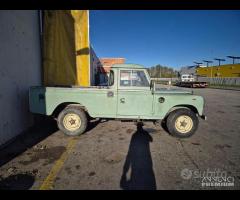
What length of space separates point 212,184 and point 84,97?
396 cm

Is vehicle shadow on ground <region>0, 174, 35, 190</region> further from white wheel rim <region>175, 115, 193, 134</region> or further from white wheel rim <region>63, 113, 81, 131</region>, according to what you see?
white wheel rim <region>175, 115, 193, 134</region>

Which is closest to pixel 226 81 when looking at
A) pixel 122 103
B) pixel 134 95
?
pixel 134 95

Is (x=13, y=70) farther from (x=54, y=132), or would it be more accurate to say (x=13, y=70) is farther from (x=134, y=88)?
(x=134, y=88)

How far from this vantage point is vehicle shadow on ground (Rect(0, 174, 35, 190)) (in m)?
2.90

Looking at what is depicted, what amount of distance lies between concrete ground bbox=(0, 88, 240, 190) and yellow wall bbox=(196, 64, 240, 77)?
46.5 meters

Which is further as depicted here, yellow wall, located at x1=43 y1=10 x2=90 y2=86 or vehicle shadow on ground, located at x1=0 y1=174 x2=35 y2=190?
yellow wall, located at x1=43 y1=10 x2=90 y2=86

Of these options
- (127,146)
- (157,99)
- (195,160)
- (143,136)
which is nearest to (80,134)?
(127,146)

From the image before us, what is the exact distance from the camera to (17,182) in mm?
3047

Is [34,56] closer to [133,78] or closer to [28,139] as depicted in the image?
[28,139]

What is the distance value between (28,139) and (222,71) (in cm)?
5546

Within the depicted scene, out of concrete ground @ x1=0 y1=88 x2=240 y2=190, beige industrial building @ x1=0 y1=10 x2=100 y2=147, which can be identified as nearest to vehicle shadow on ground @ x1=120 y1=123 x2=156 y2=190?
concrete ground @ x1=0 y1=88 x2=240 y2=190

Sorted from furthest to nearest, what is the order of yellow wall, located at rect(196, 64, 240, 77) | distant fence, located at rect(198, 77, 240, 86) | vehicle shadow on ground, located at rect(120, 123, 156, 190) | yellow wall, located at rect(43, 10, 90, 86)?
yellow wall, located at rect(196, 64, 240, 77), distant fence, located at rect(198, 77, 240, 86), yellow wall, located at rect(43, 10, 90, 86), vehicle shadow on ground, located at rect(120, 123, 156, 190)

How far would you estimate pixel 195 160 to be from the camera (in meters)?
4.01

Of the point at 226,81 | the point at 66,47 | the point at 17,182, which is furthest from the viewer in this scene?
the point at 226,81
